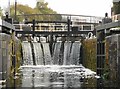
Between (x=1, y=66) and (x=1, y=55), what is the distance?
1.73ft

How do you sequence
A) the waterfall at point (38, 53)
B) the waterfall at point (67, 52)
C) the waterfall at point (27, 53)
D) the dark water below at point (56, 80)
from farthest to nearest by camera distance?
the waterfall at point (67, 52) < the waterfall at point (38, 53) < the waterfall at point (27, 53) < the dark water below at point (56, 80)

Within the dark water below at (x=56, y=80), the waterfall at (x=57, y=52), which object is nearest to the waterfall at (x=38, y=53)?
the waterfall at (x=57, y=52)

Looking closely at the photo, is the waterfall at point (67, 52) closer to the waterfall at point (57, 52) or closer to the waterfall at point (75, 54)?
the waterfall at point (75, 54)

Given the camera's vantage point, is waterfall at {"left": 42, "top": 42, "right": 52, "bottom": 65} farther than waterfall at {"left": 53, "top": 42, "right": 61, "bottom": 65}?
No

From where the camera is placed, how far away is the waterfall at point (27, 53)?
36188 millimetres

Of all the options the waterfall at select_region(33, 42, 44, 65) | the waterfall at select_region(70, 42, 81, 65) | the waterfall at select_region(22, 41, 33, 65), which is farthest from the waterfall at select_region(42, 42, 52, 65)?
the waterfall at select_region(70, 42, 81, 65)

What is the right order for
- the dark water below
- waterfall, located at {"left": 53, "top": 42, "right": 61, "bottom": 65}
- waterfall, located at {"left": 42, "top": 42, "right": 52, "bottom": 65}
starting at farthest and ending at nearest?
waterfall, located at {"left": 53, "top": 42, "right": 61, "bottom": 65} < waterfall, located at {"left": 42, "top": 42, "right": 52, "bottom": 65} < the dark water below

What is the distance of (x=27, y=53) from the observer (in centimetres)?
3706

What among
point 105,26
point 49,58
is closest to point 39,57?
point 49,58

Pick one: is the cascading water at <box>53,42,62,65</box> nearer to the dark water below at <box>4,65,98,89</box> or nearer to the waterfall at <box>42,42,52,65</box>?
the waterfall at <box>42,42,52,65</box>

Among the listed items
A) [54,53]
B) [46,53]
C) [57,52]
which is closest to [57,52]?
[57,52]

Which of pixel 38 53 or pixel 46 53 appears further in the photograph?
pixel 46 53

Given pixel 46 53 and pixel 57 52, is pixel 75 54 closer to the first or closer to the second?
pixel 57 52

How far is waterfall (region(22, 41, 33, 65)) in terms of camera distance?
36.2m
